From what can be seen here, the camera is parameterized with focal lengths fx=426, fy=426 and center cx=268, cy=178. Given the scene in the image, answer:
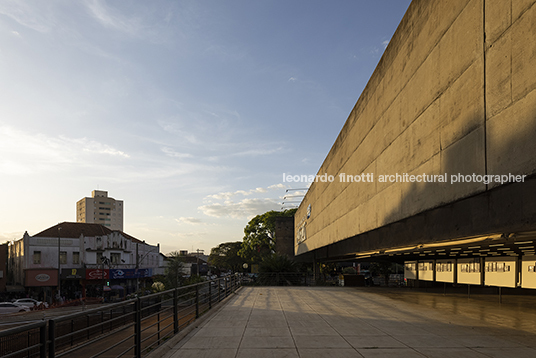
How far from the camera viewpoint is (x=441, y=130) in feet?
35.0

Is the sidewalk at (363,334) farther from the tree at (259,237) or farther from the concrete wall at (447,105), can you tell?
the tree at (259,237)

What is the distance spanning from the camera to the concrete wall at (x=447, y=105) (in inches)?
299

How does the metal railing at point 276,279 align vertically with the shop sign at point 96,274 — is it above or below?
above

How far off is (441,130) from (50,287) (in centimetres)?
5882

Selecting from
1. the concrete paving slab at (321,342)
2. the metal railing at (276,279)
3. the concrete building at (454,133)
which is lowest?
the metal railing at (276,279)

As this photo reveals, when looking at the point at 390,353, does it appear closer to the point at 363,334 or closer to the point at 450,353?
the point at 450,353

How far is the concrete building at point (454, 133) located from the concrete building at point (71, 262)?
48.3 m

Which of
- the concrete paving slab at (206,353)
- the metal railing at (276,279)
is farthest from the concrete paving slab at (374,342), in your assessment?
the metal railing at (276,279)

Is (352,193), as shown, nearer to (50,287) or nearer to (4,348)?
(4,348)

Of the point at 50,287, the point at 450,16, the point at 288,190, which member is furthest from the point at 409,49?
the point at 50,287

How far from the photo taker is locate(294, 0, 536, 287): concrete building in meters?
7.64

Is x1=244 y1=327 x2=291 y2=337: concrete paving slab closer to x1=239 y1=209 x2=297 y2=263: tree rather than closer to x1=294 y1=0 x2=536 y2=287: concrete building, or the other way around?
x1=294 y1=0 x2=536 y2=287: concrete building

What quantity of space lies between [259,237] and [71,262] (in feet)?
116

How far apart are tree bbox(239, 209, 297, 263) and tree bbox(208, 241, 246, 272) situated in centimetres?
3001
